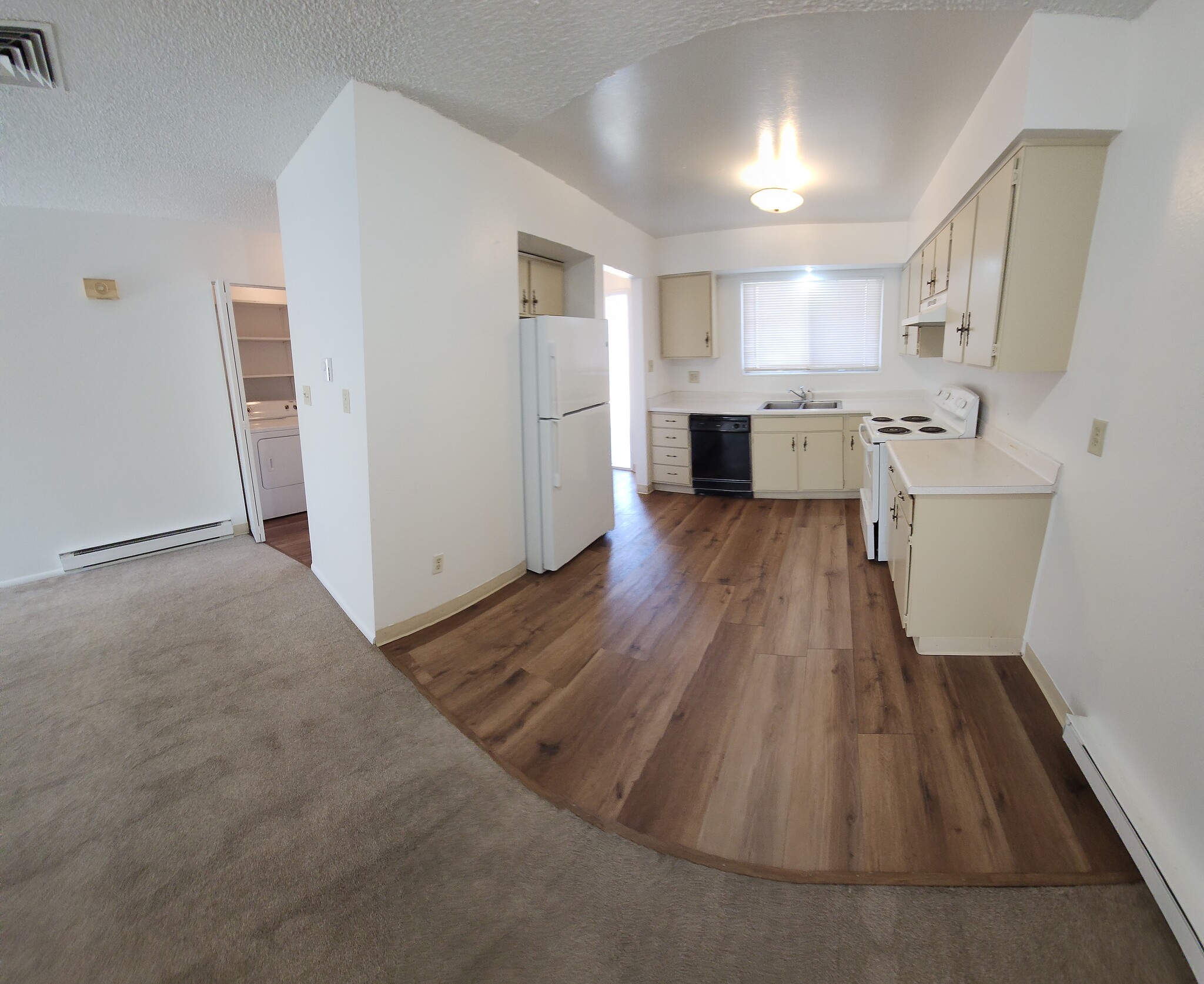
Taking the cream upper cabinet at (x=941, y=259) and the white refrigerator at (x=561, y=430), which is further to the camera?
the white refrigerator at (x=561, y=430)

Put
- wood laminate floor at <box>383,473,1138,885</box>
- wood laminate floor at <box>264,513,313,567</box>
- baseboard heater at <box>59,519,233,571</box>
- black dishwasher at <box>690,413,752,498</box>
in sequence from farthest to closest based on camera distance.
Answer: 1. black dishwasher at <box>690,413,752,498</box>
2. wood laminate floor at <box>264,513,313,567</box>
3. baseboard heater at <box>59,519,233,571</box>
4. wood laminate floor at <box>383,473,1138,885</box>

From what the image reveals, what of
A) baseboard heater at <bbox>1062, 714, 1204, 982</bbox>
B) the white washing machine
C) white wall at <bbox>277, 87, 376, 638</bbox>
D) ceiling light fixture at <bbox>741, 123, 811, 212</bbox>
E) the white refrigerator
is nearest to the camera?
baseboard heater at <bbox>1062, 714, 1204, 982</bbox>

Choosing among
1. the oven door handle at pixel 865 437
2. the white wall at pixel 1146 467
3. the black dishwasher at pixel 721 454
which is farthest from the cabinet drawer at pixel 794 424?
the white wall at pixel 1146 467

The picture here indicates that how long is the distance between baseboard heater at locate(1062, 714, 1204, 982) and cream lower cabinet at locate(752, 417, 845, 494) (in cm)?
338

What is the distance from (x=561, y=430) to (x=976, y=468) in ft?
7.14

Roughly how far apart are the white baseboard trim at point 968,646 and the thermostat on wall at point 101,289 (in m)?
5.42

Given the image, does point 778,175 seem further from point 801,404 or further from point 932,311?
point 801,404

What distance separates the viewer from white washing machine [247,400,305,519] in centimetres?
486

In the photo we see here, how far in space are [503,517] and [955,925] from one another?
2.67 meters

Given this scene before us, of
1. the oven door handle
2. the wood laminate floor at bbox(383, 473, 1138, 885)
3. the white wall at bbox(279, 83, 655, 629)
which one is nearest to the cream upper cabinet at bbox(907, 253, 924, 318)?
the oven door handle

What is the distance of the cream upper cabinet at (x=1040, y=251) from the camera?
80.2 inches

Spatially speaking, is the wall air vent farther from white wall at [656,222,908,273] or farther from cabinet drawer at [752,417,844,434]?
cabinet drawer at [752,417,844,434]

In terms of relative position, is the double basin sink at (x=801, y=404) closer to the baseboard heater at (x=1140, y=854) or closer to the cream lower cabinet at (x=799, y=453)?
the cream lower cabinet at (x=799, y=453)

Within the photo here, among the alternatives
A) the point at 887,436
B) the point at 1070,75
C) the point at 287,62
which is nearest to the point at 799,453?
the point at 887,436
